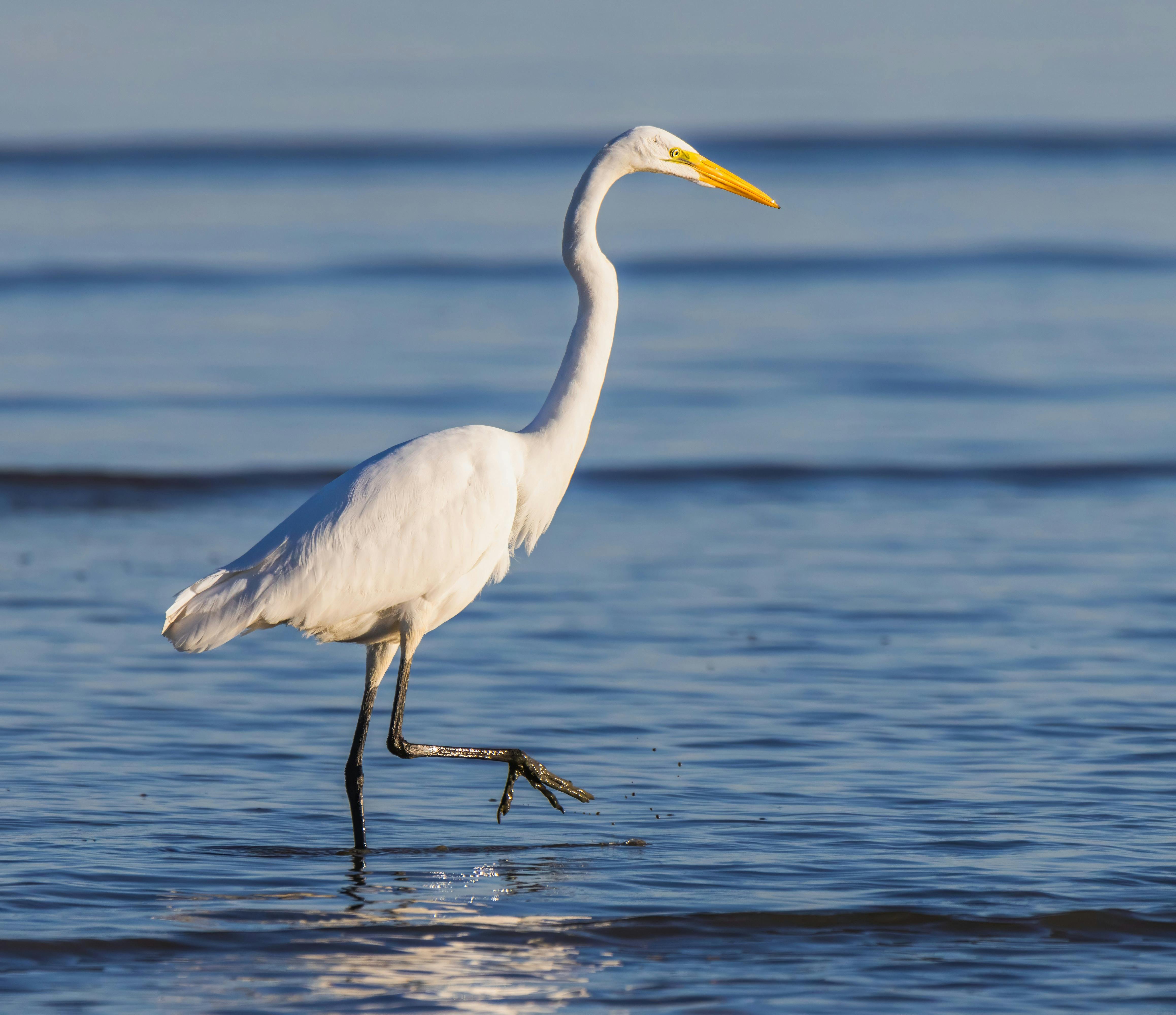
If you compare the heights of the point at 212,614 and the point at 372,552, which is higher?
the point at 372,552

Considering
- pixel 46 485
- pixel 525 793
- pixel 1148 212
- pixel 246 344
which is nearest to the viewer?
pixel 525 793

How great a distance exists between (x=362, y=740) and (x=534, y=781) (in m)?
0.68

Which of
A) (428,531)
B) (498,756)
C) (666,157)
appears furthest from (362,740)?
(666,157)

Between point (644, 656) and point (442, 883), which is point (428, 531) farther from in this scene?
point (644, 656)

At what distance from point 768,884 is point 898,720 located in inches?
77.0

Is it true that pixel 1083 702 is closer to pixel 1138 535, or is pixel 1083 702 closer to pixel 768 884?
pixel 768 884

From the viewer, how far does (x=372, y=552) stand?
6449 millimetres

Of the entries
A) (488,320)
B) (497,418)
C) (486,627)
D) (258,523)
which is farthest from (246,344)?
(486,627)

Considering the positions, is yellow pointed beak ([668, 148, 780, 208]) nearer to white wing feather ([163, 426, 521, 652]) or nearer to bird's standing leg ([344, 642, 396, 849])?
white wing feather ([163, 426, 521, 652])

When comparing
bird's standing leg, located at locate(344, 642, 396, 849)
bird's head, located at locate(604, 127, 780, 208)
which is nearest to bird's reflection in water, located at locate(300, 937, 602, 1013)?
bird's standing leg, located at locate(344, 642, 396, 849)

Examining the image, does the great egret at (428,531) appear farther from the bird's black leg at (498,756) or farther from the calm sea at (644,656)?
the calm sea at (644,656)

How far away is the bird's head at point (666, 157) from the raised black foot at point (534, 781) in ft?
7.45

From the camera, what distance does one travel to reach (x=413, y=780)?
711cm

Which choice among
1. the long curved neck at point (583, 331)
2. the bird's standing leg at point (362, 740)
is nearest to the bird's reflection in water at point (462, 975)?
the bird's standing leg at point (362, 740)
